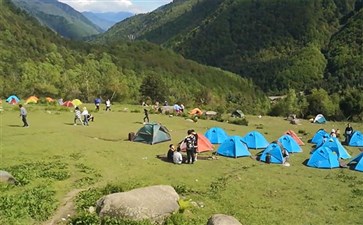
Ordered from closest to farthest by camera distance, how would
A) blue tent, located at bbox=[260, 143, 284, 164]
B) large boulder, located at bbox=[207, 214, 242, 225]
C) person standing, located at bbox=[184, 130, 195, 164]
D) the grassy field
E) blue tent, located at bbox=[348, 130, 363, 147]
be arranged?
large boulder, located at bbox=[207, 214, 242, 225] → the grassy field → person standing, located at bbox=[184, 130, 195, 164] → blue tent, located at bbox=[260, 143, 284, 164] → blue tent, located at bbox=[348, 130, 363, 147]

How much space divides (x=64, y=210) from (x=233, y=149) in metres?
14.3

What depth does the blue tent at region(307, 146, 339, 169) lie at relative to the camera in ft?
84.1

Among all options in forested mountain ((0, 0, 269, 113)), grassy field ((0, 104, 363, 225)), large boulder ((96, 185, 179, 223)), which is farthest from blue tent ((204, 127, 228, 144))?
forested mountain ((0, 0, 269, 113))

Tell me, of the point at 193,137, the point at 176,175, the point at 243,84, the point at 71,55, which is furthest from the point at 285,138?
the point at 243,84

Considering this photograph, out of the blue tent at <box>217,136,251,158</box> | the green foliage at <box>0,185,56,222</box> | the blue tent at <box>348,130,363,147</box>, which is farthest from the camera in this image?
the blue tent at <box>348,130,363,147</box>

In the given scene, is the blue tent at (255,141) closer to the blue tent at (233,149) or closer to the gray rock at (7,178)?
the blue tent at (233,149)

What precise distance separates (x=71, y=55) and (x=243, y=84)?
252 ft

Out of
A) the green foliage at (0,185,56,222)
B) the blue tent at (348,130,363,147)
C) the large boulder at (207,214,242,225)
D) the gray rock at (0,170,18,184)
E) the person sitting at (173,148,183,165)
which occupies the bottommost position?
the blue tent at (348,130,363,147)

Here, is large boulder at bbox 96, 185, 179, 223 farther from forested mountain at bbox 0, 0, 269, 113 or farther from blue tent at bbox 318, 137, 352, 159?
forested mountain at bbox 0, 0, 269, 113

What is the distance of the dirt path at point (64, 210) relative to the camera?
14.5 m

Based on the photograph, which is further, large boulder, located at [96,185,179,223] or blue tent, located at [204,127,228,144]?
blue tent, located at [204,127,228,144]

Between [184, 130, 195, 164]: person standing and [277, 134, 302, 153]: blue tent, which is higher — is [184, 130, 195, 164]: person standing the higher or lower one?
the higher one

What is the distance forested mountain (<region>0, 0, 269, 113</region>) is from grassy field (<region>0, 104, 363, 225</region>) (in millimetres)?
43922

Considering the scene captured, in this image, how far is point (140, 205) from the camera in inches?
576
